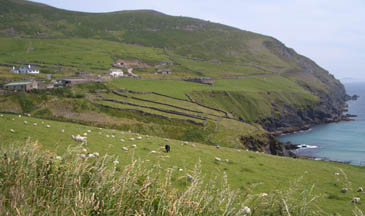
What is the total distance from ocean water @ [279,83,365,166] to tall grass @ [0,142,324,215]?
66.0 metres

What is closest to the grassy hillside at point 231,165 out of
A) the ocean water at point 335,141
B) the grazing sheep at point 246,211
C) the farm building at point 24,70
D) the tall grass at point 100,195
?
the tall grass at point 100,195

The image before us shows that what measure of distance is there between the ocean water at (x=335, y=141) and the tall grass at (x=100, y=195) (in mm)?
65983

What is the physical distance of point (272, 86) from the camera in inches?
5433

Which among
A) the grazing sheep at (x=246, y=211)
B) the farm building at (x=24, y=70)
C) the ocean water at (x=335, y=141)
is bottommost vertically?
the ocean water at (x=335, y=141)

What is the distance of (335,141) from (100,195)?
92.8 m

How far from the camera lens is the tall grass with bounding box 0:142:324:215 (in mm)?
7488

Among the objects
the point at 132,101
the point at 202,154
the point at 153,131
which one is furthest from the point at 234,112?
the point at 202,154

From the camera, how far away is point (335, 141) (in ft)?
282

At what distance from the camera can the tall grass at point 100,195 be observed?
7.49m

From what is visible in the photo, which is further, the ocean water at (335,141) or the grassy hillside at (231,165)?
the ocean water at (335,141)

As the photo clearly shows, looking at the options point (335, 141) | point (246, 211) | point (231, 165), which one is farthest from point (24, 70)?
point (246, 211)

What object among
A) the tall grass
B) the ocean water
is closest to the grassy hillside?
the tall grass

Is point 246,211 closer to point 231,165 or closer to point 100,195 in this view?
point 100,195

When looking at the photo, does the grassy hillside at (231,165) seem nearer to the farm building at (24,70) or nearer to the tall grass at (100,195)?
the tall grass at (100,195)
